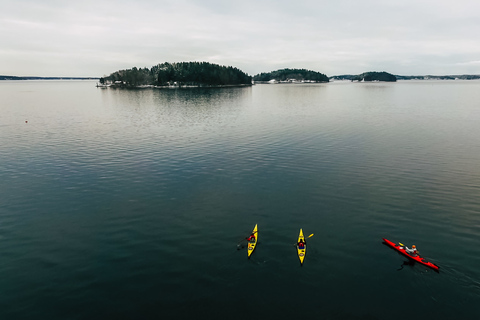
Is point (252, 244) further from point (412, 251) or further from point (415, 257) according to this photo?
point (415, 257)

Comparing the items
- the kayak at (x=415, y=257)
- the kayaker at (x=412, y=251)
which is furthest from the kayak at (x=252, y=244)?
the kayaker at (x=412, y=251)

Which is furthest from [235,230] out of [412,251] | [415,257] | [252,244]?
[415,257]

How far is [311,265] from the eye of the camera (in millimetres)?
27062

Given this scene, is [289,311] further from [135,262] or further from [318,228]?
[135,262]

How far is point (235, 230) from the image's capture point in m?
32.7

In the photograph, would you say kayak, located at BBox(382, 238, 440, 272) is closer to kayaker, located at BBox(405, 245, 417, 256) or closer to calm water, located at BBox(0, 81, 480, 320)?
kayaker, located at BBox(405, 245, 417, 256)

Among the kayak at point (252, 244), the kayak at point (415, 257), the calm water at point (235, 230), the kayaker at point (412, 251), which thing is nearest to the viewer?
the calm water at point (235, 230)

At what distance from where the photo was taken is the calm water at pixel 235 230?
2298 centimetres

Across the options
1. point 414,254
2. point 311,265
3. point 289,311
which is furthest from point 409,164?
point 289,311

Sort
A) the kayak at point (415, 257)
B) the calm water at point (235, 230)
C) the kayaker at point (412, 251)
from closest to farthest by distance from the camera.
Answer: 1. the calm water at point (235, 230)
2. the kayak at point (415, 257)
3. the kayaker at point (412, 251)

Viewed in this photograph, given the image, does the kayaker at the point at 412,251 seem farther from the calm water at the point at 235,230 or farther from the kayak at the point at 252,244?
the kayak at the point at 252,244

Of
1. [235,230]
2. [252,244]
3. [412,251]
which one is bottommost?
[235,230]

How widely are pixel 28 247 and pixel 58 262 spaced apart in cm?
531

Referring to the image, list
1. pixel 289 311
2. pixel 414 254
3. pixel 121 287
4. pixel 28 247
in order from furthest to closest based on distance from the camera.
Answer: pixel 28 247 → pixel 414 254 → pixel 121 287 → pixel 289 311
